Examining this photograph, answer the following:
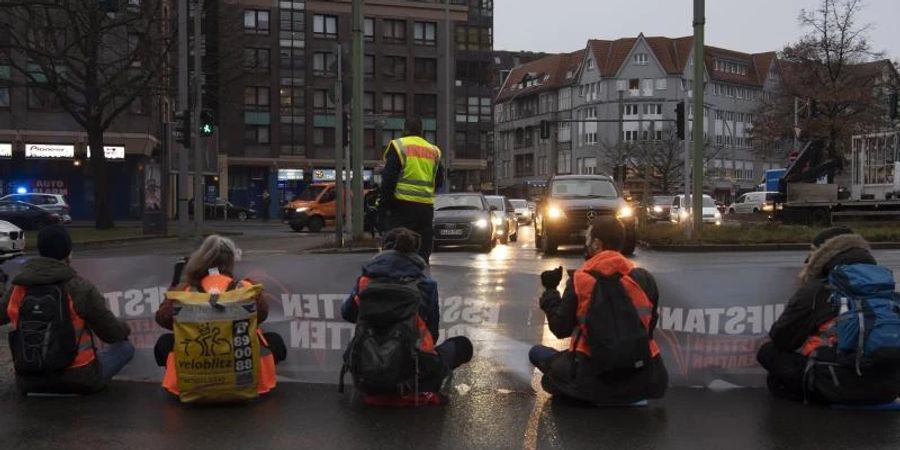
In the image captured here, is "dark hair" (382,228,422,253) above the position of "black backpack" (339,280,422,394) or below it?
above

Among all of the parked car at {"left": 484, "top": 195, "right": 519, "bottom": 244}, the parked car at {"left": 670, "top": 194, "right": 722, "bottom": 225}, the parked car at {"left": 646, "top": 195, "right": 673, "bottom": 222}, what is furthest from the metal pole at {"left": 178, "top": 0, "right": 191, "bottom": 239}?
the parked car at {"left": 646, "top": 195, "right": 673, "bottom": 222}

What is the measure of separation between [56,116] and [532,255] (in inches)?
1544

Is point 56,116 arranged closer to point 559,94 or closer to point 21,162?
point 21,162

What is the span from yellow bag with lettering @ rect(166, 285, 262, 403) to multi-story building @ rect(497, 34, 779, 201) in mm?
89168

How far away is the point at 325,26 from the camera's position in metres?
74.8

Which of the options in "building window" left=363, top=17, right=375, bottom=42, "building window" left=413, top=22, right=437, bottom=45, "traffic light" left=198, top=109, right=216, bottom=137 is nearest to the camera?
"traffic light" left=198, top=109, right=216, bottom=137

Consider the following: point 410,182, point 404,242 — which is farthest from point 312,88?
point 404,242

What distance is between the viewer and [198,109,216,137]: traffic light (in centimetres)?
2656

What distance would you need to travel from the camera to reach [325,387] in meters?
6.97

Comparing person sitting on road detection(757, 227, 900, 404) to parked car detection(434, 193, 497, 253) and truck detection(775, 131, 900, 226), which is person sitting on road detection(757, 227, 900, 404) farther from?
truck detection(775, 131, 900, 226)

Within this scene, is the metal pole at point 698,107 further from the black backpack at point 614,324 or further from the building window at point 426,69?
the building window at point 426,69

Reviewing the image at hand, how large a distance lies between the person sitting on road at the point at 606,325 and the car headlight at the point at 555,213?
13683 mm

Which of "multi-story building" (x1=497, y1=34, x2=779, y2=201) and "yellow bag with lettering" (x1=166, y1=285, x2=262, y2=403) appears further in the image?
"multi-story building" (x1=497, y1=34, x2=779, y2=201)

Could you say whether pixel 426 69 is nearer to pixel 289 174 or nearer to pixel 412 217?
pixel 289 174
